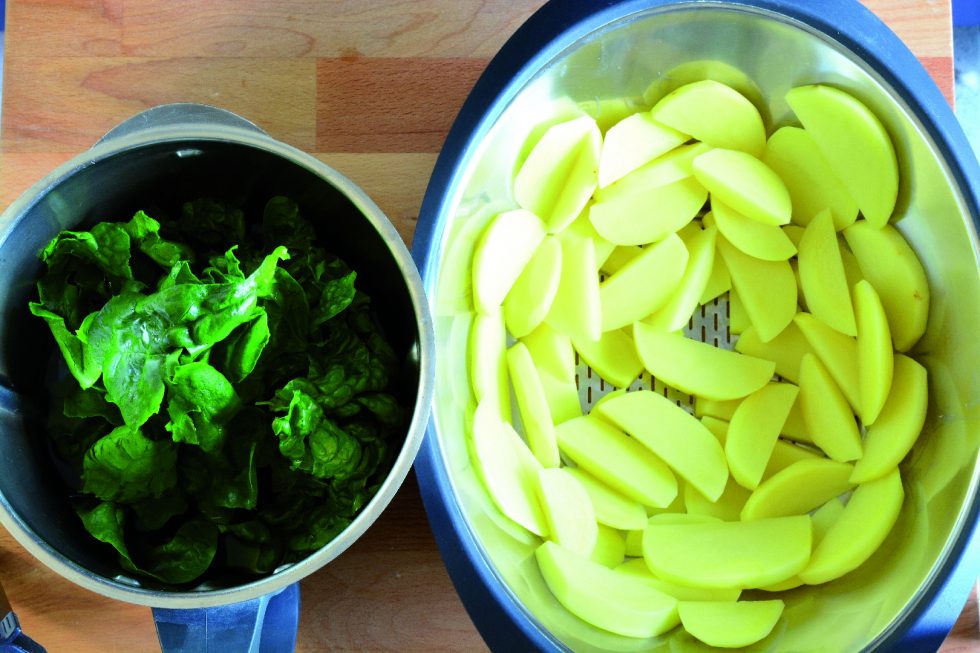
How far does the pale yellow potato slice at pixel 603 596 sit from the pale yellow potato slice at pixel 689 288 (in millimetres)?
228

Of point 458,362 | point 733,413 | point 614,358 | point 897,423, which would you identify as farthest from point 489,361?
point 897,423

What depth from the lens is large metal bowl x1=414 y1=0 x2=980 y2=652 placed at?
682mm

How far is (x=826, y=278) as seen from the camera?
31.2 inches

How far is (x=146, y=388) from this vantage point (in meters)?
0.56

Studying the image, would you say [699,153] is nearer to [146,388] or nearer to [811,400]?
[811,400]

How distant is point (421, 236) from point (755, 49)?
34cm

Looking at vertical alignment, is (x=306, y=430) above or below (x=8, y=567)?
above

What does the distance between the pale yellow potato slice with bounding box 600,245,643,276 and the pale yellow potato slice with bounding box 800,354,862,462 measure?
7.2 inches

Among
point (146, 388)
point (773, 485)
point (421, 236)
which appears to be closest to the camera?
point (146, 388)

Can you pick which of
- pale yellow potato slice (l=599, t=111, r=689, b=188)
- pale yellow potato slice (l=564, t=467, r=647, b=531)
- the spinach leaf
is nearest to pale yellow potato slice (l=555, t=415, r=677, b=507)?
pale yellow potato slice (l=564, t=467, r=647, b=531)

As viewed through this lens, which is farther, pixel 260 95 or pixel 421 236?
pixel 260 95

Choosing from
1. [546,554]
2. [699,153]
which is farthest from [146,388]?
[699,153]

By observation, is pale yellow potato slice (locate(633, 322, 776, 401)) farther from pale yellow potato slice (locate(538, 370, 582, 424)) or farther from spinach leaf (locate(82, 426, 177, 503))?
spinach leaf (locate(82, 426, 177, 503))

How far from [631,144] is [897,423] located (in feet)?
1.09
